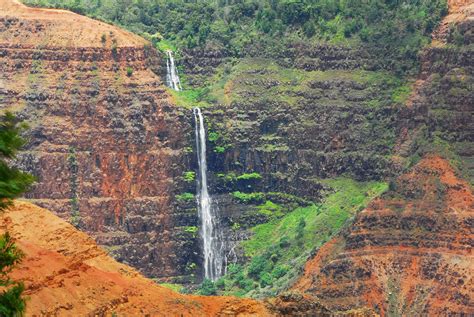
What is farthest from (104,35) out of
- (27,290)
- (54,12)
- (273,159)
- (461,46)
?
(27,290)

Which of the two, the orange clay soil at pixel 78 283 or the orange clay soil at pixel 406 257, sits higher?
the orange clay soil at pixel 78 283

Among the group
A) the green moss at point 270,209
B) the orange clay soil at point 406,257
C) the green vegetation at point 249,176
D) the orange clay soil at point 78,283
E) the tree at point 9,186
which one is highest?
the tree at point 9,186

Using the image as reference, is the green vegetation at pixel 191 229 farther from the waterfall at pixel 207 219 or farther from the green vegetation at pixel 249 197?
Result: the green vegetation at pixel 249 197

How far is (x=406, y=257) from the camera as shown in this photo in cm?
8306

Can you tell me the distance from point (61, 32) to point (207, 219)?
444 inches

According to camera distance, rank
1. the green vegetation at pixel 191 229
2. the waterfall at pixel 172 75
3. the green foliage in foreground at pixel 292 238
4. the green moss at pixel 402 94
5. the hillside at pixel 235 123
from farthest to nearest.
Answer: the waterfall at pixel 172 75 < the green vegetation at pixel 191 229 < the green moss at pixel 402 94 < the hillside at pixel 235 123 < the green foliage in foreground at pixel 292 238

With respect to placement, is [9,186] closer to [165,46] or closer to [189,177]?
[189,177]

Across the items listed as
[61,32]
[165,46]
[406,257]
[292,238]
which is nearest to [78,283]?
[406,257]

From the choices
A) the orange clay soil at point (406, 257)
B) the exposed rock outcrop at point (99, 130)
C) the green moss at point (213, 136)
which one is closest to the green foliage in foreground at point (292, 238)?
the orange clay soil at point (406, 257)

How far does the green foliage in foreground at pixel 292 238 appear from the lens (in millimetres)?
89562

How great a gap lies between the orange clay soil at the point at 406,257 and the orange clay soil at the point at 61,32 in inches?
699

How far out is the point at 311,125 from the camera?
3834 inches

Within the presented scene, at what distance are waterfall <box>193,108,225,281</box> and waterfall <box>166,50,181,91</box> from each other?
108 inches

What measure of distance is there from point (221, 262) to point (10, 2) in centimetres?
1616
